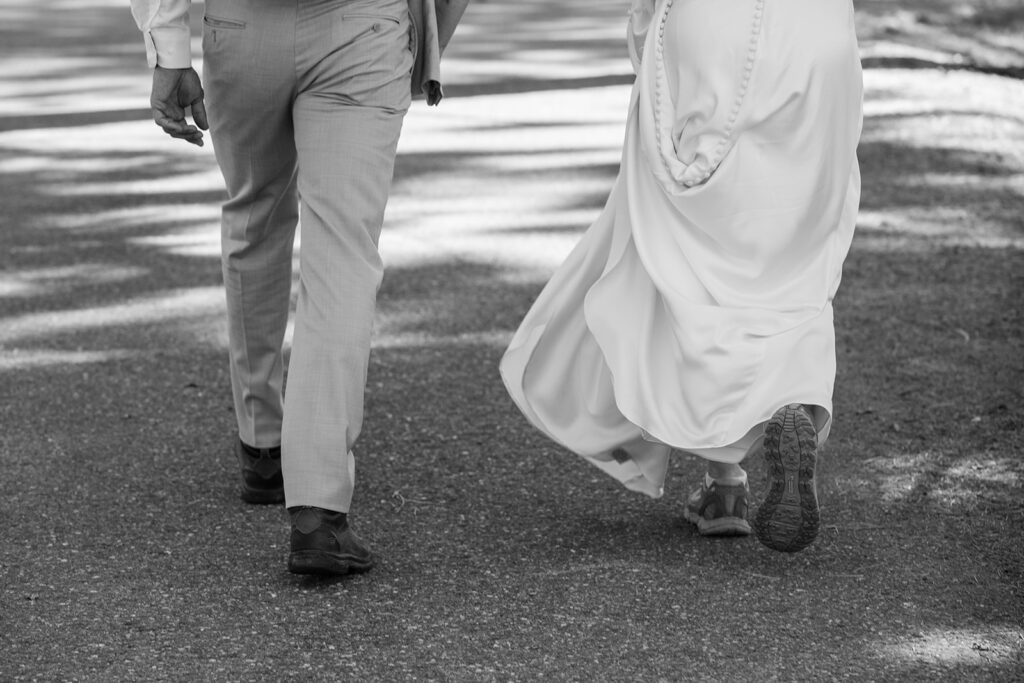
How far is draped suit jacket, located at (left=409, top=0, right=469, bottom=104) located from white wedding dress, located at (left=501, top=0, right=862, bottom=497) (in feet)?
1.59

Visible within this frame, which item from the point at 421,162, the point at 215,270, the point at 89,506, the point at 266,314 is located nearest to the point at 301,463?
the point at 266,314

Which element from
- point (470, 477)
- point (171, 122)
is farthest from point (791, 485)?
point (171, 122)

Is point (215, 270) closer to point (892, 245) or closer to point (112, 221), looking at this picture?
point (112, 221)

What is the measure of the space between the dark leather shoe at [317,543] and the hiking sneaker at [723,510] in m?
0.95

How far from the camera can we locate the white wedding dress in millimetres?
3496

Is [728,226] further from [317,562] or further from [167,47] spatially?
[167,47]

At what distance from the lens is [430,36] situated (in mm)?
3613

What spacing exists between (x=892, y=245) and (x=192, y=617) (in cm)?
436

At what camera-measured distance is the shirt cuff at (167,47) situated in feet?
11.6

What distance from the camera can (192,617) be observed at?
10.9 feet

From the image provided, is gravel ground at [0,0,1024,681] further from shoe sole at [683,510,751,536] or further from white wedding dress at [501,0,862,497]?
white wedding dress at [501,0,862,497]

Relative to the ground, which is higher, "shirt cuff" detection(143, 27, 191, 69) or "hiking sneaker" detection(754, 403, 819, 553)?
"shirt cuff" detection(143, 27, 191, 69)

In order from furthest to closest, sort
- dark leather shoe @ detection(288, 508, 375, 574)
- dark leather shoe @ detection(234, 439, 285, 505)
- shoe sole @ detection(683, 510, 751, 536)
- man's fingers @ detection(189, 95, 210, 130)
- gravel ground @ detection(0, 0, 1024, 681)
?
dark leather shoe @ detection(234, 439, 285, 505), shoe sole @ detection(683, 510, 751, 536), man's fingers @ detection(189, 95, 210, 130), dark leather shoe @ detection(288, 508, 375, 574), gravel ground @ detection(0, 0, 1024, 681)

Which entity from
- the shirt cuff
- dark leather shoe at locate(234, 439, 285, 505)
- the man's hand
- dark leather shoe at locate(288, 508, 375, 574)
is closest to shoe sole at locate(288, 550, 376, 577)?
dark leather shoe at locate(288, 508, 375, 574)
